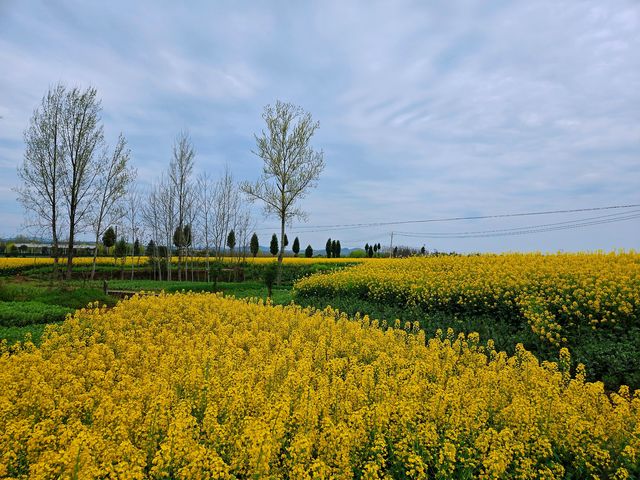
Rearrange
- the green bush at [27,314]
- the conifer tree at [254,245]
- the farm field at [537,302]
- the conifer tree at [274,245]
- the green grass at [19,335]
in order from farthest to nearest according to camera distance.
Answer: the conifer tree at [274,245] → the conifer tree at [254,245] → the green bush at [27,314] → the green grass at [19,335] → the farm field at [537,302]

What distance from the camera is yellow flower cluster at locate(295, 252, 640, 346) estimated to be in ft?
28.2

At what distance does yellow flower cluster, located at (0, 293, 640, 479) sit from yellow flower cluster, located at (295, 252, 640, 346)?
11.0 feet

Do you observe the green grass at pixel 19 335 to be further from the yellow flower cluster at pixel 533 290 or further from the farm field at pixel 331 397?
the yellow flower cluster at pixel 533 290

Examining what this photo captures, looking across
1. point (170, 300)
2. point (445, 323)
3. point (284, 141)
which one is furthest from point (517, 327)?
point (284, 141)

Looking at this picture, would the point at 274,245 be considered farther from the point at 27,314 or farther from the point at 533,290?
the point at 533,290

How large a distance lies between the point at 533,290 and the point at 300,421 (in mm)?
8653

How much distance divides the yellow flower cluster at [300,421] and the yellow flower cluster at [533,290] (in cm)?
337

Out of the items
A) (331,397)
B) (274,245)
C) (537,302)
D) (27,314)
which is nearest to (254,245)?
(274,245)

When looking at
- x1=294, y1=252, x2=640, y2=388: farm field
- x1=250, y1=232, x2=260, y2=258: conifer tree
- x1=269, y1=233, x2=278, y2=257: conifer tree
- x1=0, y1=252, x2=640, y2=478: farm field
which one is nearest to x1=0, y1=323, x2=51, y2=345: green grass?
x1=0, y1=252, x2=640, y2=478: farm field

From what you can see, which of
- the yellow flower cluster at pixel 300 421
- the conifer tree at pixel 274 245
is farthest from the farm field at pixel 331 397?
the conifer tree at pixel 274 245

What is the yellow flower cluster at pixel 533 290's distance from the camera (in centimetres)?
859

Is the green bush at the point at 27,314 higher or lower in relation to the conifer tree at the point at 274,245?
lower

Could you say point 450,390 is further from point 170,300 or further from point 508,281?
point 170,300

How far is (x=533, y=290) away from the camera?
33.9 ft
